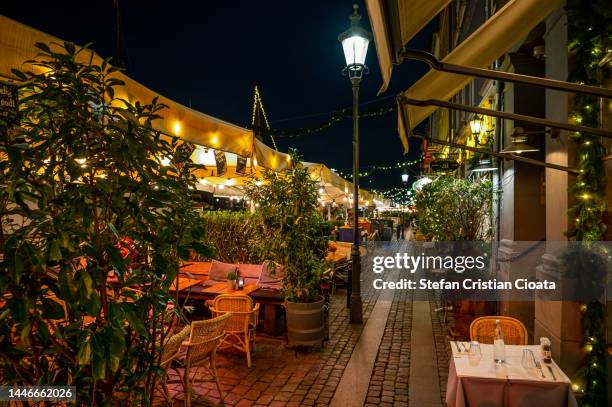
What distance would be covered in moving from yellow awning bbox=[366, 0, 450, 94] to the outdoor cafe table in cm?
311

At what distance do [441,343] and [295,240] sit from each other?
10.9 ft

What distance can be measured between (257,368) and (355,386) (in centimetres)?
153

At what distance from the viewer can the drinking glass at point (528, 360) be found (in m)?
4.07

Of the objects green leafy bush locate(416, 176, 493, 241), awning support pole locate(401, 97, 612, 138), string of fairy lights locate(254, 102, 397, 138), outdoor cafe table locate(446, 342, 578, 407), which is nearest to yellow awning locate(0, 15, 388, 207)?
awning support pole locate(401, 97, 612, 138)

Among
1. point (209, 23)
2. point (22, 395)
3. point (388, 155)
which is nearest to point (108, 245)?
point (22, 395)

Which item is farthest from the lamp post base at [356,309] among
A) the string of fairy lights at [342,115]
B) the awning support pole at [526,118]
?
the string of fairy lights at [342,115]

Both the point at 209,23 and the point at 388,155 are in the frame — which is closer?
the point at 209,23

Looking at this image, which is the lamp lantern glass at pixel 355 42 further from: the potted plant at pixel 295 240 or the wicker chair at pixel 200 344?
the wicker chair at pixel 200 344

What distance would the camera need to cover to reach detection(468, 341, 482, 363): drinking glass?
13.9 ft

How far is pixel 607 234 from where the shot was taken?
14.4 feet

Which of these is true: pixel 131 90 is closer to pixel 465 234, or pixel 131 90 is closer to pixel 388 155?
pixel 465 234

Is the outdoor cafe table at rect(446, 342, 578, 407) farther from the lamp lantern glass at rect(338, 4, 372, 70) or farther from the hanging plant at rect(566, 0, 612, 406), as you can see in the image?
the lamp lantern glass at rect(338, 4, 372, 70)

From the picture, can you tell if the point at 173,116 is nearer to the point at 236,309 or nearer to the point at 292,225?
the point at 292,225

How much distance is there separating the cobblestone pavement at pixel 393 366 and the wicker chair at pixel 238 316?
1976 mm
